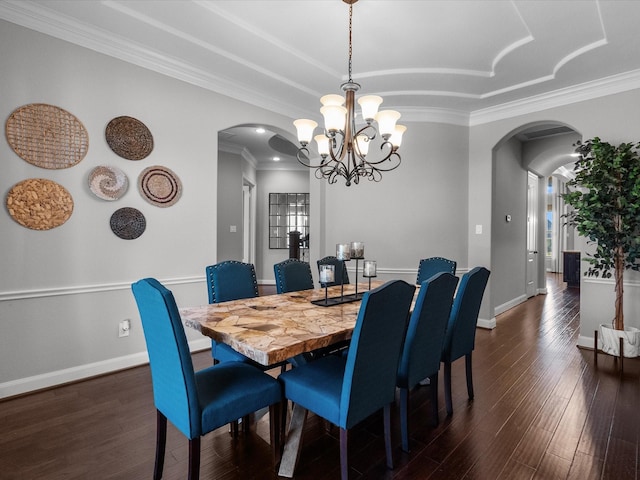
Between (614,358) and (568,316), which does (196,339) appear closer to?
(614,358)

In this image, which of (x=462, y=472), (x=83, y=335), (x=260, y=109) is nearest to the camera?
(x=462, y=472)

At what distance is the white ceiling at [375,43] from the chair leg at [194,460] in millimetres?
2766

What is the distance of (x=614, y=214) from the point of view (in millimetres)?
3275

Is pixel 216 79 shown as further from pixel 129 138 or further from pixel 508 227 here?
pixel 508 227

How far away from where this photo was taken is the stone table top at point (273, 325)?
151cm

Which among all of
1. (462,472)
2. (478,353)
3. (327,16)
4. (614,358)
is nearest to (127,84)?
(327,16)

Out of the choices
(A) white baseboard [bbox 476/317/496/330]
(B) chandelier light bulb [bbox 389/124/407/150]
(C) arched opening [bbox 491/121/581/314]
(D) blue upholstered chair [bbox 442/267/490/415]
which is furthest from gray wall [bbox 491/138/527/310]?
(B) chandelier light bulb [bbox 389/124/407/150]

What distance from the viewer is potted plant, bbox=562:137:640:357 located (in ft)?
10.4

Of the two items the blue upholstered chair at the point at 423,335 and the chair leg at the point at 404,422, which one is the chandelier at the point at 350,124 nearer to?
the blue upholstered chair at the point at 423,335

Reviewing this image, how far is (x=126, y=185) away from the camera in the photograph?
3.03 meters

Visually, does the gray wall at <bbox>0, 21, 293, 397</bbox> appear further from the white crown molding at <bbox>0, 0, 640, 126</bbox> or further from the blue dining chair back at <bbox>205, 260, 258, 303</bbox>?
the blue dining chair back at <bbox>205, 260, 258, 303</bbox>

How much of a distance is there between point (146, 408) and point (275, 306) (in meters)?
1.17

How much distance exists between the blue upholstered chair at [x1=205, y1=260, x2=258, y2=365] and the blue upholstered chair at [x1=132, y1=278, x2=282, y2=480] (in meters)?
0.70

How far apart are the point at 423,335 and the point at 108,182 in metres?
2.78
